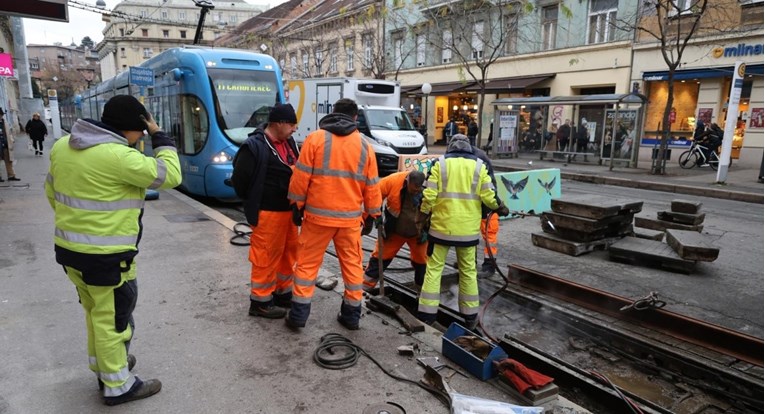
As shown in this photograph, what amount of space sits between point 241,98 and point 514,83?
18.3 meters

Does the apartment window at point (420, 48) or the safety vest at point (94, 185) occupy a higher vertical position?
the apartment window at point (420, 48)

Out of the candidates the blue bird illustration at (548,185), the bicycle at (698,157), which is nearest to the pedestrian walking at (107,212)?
the blue bird illustration at (548,185)

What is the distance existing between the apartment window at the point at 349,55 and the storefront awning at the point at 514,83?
12.9 metres

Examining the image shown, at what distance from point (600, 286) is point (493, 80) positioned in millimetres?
22531

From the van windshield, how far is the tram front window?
228 inches

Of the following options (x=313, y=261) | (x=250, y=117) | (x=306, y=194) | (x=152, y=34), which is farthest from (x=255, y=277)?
(x=152, y=34)

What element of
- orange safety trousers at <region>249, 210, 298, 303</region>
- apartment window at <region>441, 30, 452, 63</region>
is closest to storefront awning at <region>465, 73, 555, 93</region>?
apartment window at <region>441, 30, 452, 63</region>

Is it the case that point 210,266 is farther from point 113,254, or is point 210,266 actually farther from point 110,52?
point 110,52

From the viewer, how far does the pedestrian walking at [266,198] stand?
3994mm

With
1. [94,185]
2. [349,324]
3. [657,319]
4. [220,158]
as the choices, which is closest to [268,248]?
[349,324]

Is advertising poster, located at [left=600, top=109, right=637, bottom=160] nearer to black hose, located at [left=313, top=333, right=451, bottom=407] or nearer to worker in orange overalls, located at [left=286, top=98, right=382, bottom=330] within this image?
worker in orange overalls, located at [left=286, top=98, right=382, bottom=330]

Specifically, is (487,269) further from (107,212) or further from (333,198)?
(107,212)

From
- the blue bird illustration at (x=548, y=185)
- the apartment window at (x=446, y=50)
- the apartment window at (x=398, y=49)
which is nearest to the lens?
the blue bird illustration at (x=548, y=185)

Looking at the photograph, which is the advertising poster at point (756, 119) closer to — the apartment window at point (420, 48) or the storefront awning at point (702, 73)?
the storefront awning at point (702, 73)
